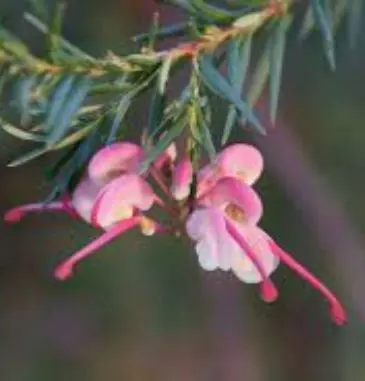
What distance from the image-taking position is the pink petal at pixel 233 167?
51 cm

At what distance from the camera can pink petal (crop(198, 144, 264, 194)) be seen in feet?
1.67

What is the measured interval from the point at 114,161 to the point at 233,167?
0.05m

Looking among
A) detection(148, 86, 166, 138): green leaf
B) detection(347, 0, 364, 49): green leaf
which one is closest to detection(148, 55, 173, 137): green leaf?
detection(148, 86, 166, 138): green leaf

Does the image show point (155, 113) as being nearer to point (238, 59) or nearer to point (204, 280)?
point (238, 59)

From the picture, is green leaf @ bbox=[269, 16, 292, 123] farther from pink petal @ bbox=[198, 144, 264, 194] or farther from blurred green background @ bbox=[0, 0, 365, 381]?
blurred green background @ bbox=[0, 0, 365, 381]

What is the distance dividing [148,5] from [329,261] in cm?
32

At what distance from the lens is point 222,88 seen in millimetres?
455

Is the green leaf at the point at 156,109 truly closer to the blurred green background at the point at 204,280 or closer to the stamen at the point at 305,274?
the stamen at the point at 305,274

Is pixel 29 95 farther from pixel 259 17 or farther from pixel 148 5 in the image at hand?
pixel 148 5

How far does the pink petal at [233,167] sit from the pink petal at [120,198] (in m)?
0.02

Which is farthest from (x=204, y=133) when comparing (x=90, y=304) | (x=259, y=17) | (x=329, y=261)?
(x=90, y=304)

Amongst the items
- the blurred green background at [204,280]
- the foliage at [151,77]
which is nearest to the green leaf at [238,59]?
the foliage at [151,77]

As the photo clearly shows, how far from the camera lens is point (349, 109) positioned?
110 cm

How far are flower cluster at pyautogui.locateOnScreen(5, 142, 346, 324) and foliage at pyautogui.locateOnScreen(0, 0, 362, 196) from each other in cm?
1
